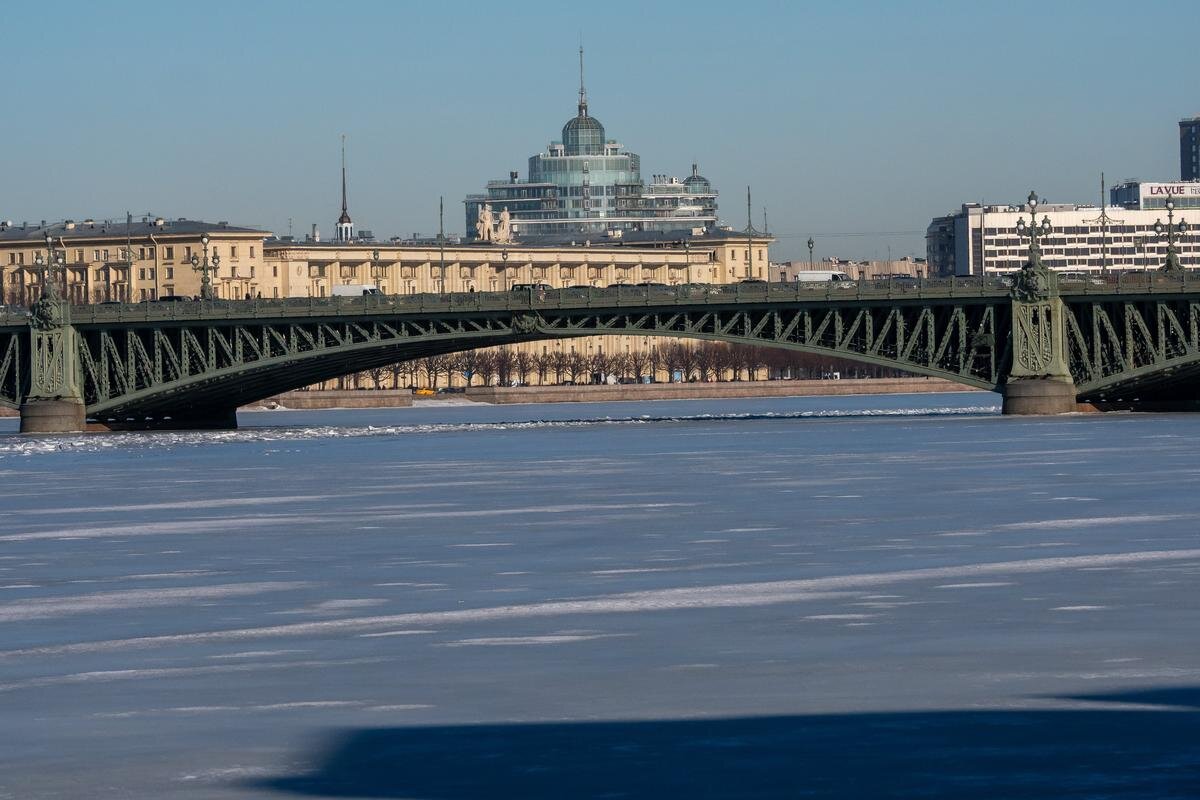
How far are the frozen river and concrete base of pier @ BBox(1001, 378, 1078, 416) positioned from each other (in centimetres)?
4276

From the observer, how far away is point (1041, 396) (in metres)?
90.2

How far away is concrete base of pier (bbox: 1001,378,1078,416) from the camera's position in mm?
89750

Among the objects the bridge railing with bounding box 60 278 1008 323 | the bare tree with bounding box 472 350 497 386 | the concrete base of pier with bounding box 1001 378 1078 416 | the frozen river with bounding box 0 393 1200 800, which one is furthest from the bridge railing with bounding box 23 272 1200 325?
the bare tree with bounding box 472 350 497 386

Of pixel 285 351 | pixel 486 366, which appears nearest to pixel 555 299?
pixel 285 351

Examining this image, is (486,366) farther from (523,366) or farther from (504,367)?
(523,366)

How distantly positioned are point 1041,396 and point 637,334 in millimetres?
14692

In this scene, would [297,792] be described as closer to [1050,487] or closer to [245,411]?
[1050,487]

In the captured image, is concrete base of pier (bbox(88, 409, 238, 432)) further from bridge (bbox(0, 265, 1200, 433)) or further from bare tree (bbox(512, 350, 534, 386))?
bare tree (bbox(512, 350, 534, 386))

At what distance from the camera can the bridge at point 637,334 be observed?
296ft

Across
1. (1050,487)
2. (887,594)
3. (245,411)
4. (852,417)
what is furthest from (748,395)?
(887,594)

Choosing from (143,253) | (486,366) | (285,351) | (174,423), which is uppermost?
(143,253)

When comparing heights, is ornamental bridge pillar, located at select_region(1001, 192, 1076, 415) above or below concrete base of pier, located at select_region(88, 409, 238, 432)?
above

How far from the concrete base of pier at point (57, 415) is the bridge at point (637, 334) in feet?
0.24

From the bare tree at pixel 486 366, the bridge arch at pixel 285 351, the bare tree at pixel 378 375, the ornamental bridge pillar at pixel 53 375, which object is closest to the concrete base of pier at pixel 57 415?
the ornamental bridge pillar at pixel 53 375
